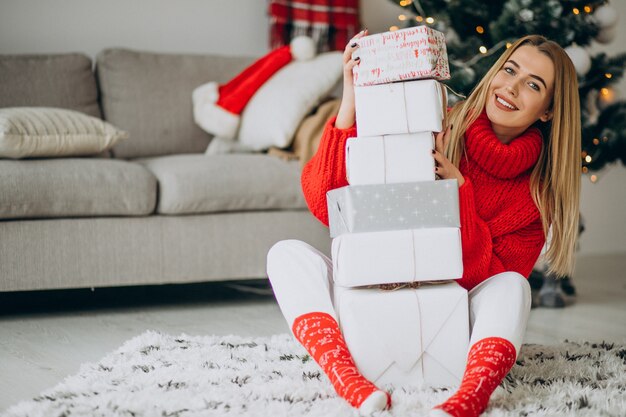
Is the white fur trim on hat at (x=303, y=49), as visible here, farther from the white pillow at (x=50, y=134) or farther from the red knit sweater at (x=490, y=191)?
the red knit sweater at (x=490, y=191)

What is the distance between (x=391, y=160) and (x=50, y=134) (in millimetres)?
1242

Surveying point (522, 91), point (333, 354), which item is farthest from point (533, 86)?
point (333, 354)

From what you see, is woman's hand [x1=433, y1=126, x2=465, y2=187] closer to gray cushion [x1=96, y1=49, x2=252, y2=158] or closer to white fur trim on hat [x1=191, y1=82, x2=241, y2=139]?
white fur trim on hat [x1=191, y1=82, x2=241, y2=139]

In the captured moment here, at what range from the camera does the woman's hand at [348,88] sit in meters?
1.39

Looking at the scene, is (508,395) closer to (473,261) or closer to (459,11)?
(473,261)

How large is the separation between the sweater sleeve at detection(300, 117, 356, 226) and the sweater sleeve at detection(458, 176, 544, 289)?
0.77 feet

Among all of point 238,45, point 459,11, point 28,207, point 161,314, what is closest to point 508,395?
point 161,314

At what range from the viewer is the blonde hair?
60.6 inches

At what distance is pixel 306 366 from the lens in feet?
4.86

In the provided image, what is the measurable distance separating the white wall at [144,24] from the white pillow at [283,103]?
0.60m

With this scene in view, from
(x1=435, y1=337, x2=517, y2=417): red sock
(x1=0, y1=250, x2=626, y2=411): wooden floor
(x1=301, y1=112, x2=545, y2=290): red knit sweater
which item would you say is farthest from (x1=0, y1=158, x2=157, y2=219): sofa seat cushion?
(x1=435, y1=337, x2=517, y2=417): red sock

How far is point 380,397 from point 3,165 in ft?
4.52

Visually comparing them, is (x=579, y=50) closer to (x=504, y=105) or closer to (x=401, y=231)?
(x=504, y=105)

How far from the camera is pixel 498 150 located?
4.99 feet
